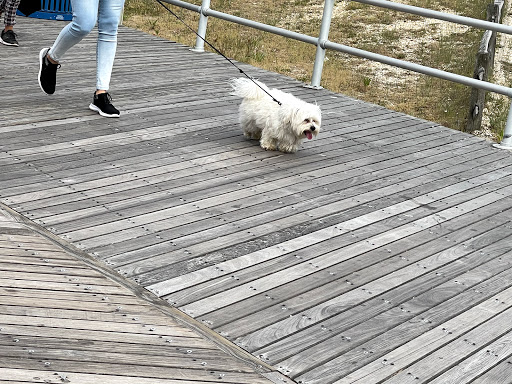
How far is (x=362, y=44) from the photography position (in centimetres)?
1895

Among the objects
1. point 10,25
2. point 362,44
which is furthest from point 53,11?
point 362,44

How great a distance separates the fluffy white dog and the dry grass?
28.2ft

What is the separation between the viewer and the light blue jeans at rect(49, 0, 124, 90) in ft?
19.4

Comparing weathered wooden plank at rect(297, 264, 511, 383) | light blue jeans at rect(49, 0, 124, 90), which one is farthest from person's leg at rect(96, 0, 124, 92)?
weathered wooden plank at rect(297, 264, 511, 383)

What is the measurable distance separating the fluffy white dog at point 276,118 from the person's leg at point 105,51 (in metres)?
0.93

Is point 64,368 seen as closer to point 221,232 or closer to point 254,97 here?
point 221,232

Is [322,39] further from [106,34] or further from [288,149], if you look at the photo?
[106,34]

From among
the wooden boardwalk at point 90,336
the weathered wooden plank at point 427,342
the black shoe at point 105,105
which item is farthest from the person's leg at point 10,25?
the weathered wooden plank at point 427,342

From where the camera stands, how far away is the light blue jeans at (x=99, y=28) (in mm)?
5914

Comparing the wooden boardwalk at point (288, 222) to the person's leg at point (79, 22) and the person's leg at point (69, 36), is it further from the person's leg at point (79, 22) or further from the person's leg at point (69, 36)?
the person's leg at point (79, 22)

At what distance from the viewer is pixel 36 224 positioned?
173 inches

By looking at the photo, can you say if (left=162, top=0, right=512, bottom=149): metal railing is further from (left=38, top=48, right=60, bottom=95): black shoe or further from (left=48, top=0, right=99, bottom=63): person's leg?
(left=48, top=0, right=99, bottom=63): person's leg

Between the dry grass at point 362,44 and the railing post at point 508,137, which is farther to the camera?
the dry grass at point 362,44

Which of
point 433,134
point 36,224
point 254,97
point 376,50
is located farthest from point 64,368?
point 376,50
